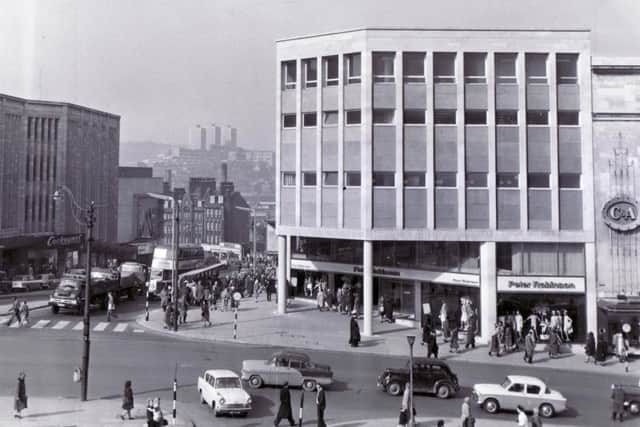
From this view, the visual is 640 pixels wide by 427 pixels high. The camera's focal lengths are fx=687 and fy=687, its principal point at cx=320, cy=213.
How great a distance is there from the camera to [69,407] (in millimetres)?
22266

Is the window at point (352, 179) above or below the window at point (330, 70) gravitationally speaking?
below

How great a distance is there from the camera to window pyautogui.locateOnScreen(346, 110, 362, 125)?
3894 centimetres

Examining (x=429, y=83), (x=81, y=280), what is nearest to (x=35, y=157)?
(x=81, y=280)

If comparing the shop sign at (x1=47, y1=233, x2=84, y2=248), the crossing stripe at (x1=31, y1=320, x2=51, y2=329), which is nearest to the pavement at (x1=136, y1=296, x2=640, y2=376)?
the crossing stripe at (x1=31, y1=320, x2=51, y2=329)

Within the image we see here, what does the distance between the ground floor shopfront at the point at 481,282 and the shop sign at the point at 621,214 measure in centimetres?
193

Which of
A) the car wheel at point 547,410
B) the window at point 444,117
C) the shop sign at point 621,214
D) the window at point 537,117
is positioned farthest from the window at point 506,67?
the car wheel at point 547,410

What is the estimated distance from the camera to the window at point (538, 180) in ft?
122

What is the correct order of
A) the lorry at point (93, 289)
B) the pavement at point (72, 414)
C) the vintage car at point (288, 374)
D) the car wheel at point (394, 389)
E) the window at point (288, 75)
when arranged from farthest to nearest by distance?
the window at point (288, 75) < the lorry at point (93, 289) < the vintage car at point (288, 374) < the car wheel at point (394, 389) < the pavement at point (72, 414)

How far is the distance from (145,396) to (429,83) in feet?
75.1

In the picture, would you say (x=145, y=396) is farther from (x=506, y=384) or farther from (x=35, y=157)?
(x=35, y=157)

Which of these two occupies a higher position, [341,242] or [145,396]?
[341,242]

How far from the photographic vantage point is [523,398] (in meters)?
23.4

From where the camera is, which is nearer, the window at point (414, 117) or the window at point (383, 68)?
the window at point (414, 117)

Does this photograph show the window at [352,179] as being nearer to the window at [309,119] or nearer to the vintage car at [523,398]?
the window at [309,119]
